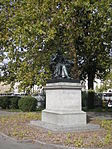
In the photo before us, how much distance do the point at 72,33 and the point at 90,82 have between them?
42.7ft

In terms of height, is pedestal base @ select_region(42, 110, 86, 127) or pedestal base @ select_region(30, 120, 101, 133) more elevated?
pedestal base @ select_region(42, 110, 86, 127)

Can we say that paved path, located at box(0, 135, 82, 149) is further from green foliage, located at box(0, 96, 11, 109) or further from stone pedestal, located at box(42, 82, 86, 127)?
green foliage, located at box(0, 96, 11, 109)

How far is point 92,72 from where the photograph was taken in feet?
97.7

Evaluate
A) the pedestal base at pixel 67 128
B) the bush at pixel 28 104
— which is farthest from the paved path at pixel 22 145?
the bush at pixel 28 104

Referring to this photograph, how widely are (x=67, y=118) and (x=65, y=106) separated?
0.57 meters

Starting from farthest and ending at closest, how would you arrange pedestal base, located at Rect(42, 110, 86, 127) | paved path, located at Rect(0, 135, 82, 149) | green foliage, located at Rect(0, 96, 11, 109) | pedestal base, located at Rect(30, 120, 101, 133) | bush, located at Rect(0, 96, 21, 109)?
green foliage, located at Rect(0, 96, 11, 109)
bush, located at Rect(0, 96, 21, 109)
pedestal base, located at Rect(42, 110, 86, 127)
pedestal base, located at Rect(30, 120, 101, 133)
paved path, located at Rect(0, 135, 82, 149)

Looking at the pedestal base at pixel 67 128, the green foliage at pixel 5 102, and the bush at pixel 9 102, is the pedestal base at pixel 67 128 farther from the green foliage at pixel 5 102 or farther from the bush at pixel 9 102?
the green foliage at pixel 5 102

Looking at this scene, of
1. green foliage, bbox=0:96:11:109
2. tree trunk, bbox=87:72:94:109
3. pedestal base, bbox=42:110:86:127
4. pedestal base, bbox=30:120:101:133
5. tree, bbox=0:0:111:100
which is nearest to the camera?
pedestal base, bbox=30:120:101:133

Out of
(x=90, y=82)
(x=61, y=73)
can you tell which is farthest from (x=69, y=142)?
(x=90, y=82)

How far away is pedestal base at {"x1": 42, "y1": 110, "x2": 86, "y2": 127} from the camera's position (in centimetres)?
1273

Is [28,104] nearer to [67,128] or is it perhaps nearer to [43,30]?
[43,30]

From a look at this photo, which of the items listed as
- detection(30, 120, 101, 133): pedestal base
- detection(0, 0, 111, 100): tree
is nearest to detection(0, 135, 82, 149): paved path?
detection(30, 120, 101, 133): pedestal base

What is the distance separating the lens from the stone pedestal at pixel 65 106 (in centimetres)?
1280

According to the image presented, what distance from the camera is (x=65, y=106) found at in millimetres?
13047
